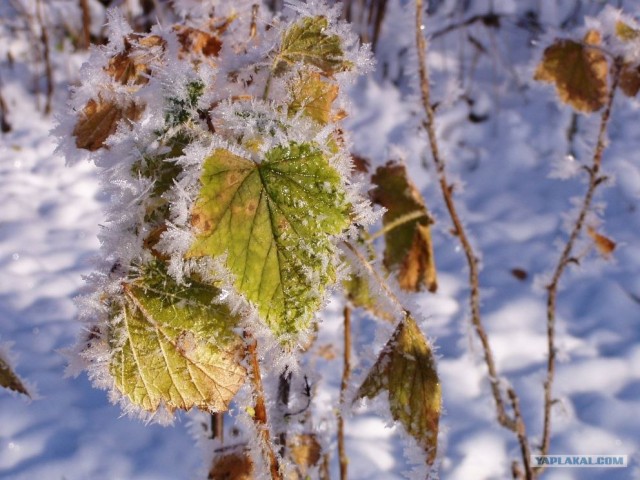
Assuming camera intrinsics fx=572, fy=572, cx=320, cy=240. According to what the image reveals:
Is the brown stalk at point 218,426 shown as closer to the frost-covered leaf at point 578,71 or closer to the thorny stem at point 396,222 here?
the thorny stem at point 396,222

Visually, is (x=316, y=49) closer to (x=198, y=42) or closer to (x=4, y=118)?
(x=198, y=42)

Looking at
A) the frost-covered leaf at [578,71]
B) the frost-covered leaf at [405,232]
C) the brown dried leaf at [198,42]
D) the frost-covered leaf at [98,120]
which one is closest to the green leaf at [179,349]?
the frost-covered leaf at [98,120]

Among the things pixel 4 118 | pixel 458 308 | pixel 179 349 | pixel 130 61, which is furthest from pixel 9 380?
pixel 4 118

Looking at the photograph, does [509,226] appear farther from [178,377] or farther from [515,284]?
[178,377]

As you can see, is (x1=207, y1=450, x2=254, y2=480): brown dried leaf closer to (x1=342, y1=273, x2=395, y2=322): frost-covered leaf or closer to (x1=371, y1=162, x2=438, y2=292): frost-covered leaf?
(x1=342, y1=273, x2=395, y2=322): frost-covered leaf

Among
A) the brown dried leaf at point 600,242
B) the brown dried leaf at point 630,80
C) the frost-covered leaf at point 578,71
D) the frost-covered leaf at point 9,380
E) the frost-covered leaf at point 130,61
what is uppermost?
the frost-covered leaf at point 578,71

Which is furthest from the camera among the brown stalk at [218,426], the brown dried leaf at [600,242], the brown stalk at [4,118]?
the brown stalk at [4,118]
